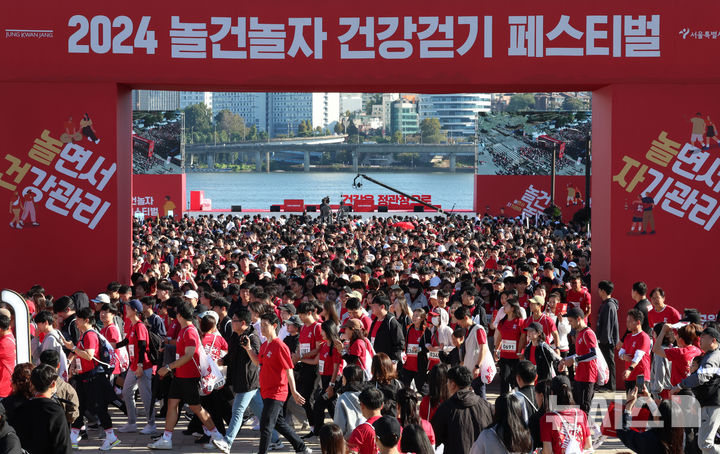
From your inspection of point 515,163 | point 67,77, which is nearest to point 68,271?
point 67,77

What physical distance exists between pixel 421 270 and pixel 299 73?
4026mm

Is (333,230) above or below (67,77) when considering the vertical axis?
below

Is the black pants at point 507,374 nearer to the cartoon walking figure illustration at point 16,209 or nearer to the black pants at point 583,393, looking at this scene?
the black pants at point 583,393

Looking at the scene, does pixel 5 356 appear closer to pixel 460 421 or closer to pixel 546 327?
pixel 460 421

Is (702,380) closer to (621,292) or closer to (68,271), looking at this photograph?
(621,292)

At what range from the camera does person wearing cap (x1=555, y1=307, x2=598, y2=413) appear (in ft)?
32.0

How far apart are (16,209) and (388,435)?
916 cm

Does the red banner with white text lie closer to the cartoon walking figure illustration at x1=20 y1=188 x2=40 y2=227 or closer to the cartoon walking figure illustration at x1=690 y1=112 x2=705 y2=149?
the cartoon walking figure illustration at x1=690 y1=112 x2=705 y2=149

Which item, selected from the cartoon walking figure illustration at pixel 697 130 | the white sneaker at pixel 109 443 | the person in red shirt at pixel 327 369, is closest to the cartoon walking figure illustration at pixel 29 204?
the white sneaker at pixel 109 443

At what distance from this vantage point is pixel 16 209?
515 inches

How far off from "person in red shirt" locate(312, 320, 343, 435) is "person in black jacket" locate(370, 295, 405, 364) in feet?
2.54

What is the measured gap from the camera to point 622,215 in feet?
43.0

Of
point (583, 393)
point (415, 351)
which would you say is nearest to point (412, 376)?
point (415, 351)

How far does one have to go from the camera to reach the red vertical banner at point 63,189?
42.7 feet
